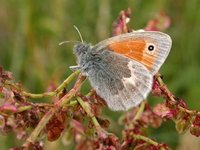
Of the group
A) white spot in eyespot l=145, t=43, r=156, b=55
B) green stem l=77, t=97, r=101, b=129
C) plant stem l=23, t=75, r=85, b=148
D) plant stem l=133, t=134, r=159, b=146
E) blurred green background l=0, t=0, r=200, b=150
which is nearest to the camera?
plant stem l=23, t=75, r=85, b=148

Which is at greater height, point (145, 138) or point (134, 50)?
point (134, 50)

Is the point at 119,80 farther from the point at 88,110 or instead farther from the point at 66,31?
the point at 66,31

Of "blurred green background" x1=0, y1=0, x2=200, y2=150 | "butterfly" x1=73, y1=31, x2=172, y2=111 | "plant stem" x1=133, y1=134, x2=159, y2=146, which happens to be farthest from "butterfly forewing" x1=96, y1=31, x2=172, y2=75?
"blurred green background" x1=0, y1=0, x2=200, y2=150

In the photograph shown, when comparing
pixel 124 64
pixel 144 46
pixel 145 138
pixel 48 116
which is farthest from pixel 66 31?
pixel 48 116

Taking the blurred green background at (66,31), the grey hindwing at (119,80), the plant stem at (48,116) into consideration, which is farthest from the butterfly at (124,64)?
the blurred green background at (66,31)

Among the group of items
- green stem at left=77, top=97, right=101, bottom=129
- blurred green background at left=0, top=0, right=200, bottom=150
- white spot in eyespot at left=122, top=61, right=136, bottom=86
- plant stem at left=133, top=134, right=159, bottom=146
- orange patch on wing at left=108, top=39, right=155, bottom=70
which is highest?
orange patch on wing at left=108, top=39, right=155, bottom=70

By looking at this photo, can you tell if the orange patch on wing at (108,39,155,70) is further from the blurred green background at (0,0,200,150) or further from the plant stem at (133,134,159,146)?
the blurred green background at (0,0,200,150)

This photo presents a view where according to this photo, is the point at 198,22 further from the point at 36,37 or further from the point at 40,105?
the point at 40,105
